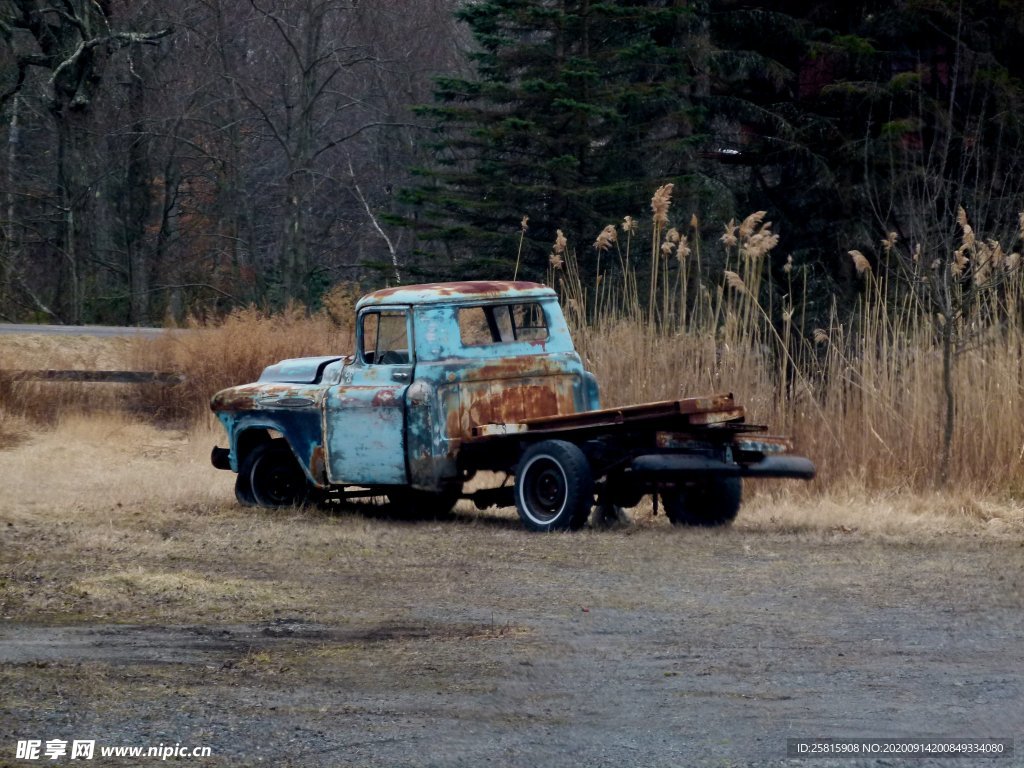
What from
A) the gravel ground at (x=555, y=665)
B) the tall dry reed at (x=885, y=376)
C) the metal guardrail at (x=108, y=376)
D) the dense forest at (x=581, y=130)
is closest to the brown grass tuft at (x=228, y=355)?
the metal guardrail at (x=108, y=376)

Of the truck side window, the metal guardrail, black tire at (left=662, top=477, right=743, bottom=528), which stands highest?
the truck side window

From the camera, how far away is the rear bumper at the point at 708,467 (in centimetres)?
1066

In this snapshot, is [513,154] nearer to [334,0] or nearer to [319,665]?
[334,0]

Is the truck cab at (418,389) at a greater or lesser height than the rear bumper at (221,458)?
greater

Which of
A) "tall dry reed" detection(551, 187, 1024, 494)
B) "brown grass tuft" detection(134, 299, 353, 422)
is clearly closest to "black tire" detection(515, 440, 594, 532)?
"tall dry reed" detection(551, 187, 1024, 494)

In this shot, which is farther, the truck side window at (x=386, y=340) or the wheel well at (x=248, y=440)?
the wheel well at (x=248, y=440)

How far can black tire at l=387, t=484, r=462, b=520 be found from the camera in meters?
12.8

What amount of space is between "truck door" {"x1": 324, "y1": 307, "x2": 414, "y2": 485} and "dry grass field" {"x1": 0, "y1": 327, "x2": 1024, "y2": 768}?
48 cm

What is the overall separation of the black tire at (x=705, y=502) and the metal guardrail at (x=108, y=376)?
10.8 metres

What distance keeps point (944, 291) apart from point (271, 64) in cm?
3063

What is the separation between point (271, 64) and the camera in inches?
1610

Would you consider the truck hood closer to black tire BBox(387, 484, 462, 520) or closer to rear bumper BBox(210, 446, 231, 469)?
rear bumper BBox(210, 446, 231, 469)

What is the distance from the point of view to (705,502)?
39.0 feet

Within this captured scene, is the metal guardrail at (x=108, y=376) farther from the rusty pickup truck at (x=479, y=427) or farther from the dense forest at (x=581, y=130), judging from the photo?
the rusty pickup truck at (x=479, y=427)
